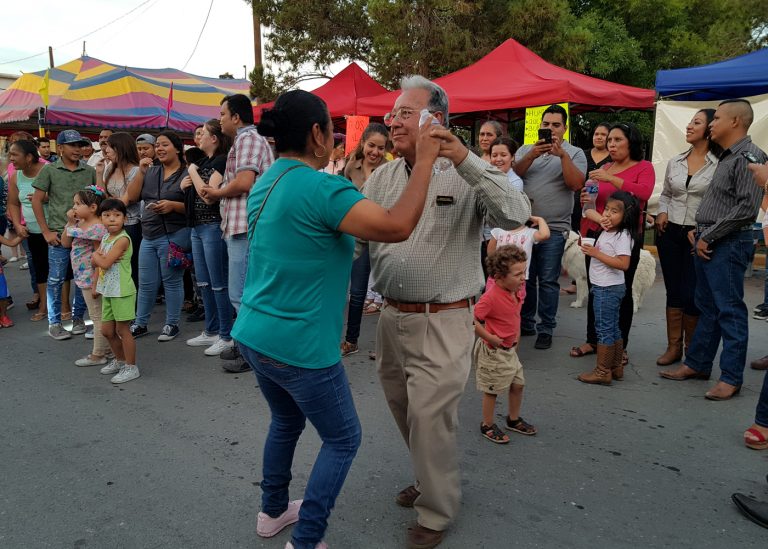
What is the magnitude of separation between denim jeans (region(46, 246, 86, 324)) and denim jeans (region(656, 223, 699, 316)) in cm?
552

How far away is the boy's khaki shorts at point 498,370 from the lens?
3.37 metres

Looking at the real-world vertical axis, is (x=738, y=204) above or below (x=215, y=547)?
above

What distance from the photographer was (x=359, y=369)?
4723 millimetres

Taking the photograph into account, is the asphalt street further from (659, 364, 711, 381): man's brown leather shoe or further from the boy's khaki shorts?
the boy's khaki shorts

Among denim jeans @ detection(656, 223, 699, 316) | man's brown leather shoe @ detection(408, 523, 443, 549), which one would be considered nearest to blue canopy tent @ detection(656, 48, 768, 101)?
denim jeans @ detection(656, 223, 699, 316)

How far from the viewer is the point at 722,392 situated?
4039 millimetres

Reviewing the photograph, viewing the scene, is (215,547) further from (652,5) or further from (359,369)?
(652,5)

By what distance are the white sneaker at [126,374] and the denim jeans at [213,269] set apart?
0.83 metres

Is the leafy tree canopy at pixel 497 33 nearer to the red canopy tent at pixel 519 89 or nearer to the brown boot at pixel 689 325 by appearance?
the red canopy tent at pixel 519 89

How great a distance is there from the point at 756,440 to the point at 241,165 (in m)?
3.93

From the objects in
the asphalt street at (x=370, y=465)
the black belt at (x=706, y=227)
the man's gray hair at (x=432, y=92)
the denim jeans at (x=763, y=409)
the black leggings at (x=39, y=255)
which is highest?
the man's gray hair at (x=432, y=92)

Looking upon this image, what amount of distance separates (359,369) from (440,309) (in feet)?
7.73

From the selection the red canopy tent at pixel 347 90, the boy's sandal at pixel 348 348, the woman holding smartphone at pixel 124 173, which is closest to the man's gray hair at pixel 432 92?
the boy's sandal at pixel 348 348

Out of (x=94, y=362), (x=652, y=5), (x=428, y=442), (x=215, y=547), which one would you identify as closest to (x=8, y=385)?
(x=94, y=362)
